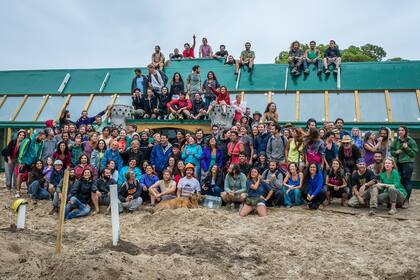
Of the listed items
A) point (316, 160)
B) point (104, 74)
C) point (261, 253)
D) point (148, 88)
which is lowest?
point (261, 253)

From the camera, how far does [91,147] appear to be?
9836 mm

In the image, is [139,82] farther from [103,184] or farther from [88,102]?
[103,184]

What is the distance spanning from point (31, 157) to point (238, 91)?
710 centimetres

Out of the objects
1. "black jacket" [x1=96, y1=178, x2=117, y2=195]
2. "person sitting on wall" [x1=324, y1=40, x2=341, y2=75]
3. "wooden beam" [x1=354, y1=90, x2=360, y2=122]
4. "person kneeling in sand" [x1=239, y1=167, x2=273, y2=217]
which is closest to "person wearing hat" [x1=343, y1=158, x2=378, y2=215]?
"person kneeling in sand" [x1=239, y1=167, x2=273, y2=217]

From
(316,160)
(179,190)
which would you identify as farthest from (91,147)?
(316,160)

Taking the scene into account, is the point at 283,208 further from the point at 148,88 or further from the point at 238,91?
the point at 238,91

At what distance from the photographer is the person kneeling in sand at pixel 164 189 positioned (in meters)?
9.08

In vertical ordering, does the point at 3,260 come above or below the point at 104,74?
below

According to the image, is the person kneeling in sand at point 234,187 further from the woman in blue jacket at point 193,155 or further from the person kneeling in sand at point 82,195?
the person kneeling in sand at point 82,195

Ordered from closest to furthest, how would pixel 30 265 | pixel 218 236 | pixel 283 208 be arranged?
1. pixel 30 265
2. pixel 218 236
3. pixel 283 208

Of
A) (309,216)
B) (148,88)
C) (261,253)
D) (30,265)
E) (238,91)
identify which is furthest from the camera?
(238,91)

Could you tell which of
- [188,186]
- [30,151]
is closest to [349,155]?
[188,186]

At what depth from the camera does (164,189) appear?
917cm

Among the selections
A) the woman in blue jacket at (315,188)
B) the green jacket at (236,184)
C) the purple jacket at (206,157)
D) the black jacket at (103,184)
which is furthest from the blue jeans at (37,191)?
the woman in blue jacket at (315,188)
